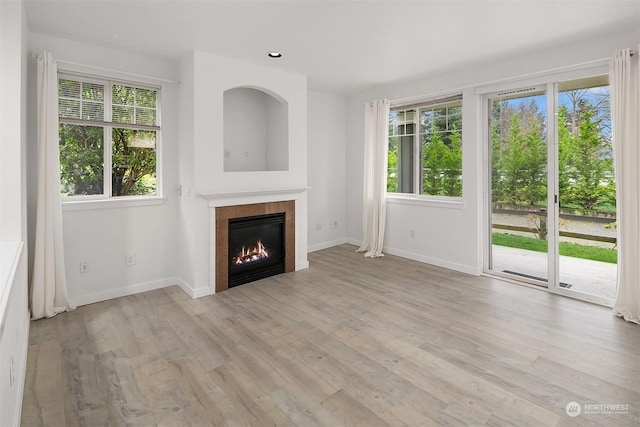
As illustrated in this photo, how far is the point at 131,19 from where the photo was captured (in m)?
2.95

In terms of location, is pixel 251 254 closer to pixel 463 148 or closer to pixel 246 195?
pixel 246 195

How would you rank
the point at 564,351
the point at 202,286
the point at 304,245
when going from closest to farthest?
the point at 564,351 → the point at 202,286 → the point at 304,245

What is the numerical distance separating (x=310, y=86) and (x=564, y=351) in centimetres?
452

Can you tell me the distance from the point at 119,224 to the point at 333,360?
2759mm

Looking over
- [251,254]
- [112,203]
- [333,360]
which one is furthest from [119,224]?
[333,360]

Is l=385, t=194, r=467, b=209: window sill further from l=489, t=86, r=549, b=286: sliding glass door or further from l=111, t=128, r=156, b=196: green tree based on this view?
l=111, t=128, r=156, b=196: green tree

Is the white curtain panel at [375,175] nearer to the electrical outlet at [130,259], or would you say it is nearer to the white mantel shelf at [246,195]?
the white mantel shelf at [246,195]

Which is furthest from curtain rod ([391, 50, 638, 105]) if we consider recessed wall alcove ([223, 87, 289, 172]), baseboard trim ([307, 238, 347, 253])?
baseboard trim ([307, 238, 347, 253])

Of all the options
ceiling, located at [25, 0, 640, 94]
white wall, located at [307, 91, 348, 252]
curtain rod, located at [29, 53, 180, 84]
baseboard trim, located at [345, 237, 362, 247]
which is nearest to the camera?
ceiling, located at [25, 0, 640, 94]

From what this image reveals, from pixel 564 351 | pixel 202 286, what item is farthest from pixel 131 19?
pixel 564 351

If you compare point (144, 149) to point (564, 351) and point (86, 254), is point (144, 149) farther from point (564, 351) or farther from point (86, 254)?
point (564, 351)

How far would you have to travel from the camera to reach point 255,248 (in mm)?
4410

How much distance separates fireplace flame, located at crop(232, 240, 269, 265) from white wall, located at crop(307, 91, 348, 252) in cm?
148

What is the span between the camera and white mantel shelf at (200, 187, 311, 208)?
3860 millimetres
